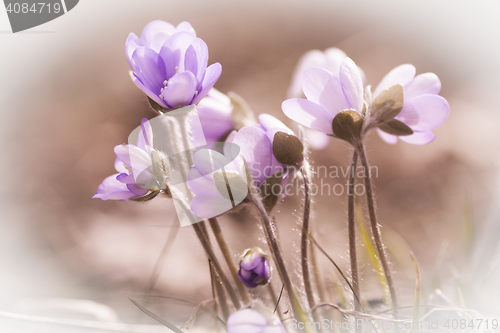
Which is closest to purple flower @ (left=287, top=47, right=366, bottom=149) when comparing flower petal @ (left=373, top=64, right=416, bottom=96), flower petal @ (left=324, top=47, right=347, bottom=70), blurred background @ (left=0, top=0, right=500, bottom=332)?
flower petal @ (left=324, top=47, right=347, bottom=70)

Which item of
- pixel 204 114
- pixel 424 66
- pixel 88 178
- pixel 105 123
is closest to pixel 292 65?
pixel 424 66

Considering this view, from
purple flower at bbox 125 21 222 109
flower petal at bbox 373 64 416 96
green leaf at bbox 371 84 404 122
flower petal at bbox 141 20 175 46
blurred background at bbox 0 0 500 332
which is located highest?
flower petal at bbox 141 20 175 46

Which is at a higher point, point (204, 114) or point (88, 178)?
point (204, 114)

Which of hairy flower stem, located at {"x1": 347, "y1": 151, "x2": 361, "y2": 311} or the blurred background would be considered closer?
hairy flower stem, located at {"x1": 347, "y1": 151, "x2": 361, "y2": 311}

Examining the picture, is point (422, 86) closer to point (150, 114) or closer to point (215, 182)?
point (215, 182)

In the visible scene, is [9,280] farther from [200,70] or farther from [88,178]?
[200,70]

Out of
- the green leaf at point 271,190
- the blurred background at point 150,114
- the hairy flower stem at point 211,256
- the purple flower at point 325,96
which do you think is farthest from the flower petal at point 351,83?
the blurred background at point 150,114

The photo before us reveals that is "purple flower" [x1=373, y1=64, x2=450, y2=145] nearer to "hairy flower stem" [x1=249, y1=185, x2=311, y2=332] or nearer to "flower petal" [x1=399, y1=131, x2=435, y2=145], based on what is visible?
"flower petal" [x1=399, y1=131, x2=435, y2=145]
